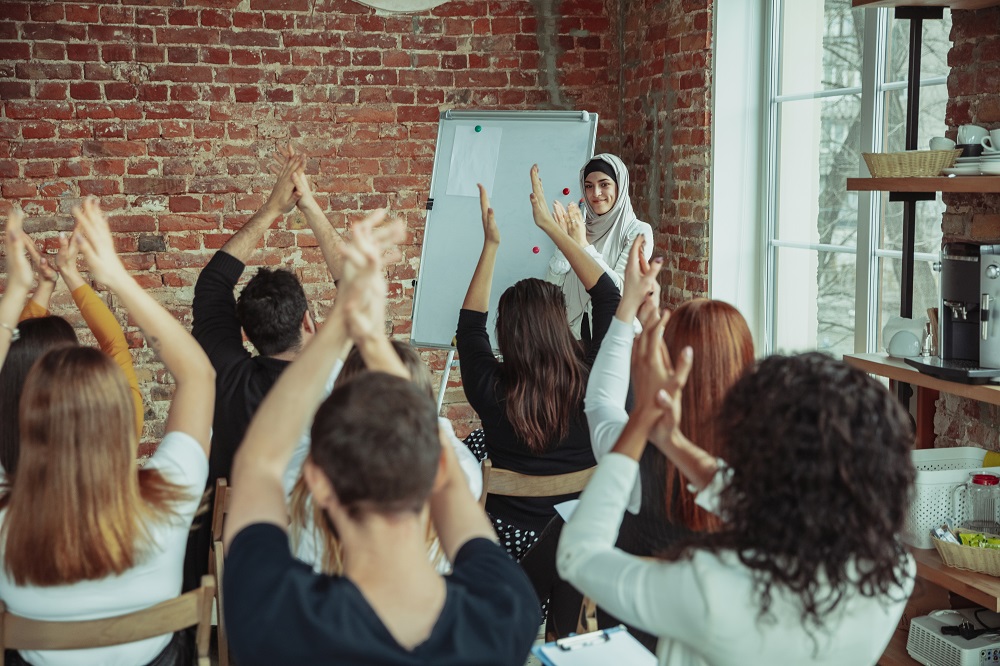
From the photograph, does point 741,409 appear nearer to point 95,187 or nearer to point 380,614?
point 380,614

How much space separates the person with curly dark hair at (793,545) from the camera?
1.24 m

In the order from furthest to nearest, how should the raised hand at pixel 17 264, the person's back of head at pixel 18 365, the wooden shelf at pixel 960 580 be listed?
the wooden shelf at pixel 960 580, the person's back of head at pixel 18 365, the raised hand at pixel 17 264

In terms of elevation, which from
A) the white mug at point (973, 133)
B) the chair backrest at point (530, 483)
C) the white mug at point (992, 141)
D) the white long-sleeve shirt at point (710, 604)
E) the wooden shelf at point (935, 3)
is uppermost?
the wooden shelf at point (935, 3)

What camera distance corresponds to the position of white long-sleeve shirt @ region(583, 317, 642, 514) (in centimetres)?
183

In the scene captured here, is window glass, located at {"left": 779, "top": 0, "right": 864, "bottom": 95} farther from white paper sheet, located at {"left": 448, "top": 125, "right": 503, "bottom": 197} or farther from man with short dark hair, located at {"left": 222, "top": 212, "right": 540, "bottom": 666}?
man with short dark hair, located at {"left": 222, "top": 212, "right": 540, "bottom": 666}

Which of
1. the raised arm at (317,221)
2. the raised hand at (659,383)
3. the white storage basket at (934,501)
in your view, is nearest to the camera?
the raised hand at (659,383)

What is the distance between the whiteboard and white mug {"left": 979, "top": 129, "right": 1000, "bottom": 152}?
1.81 m

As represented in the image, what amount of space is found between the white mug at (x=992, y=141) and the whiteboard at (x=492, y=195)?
1.81m

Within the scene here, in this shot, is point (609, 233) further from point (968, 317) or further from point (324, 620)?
point (324, 620)

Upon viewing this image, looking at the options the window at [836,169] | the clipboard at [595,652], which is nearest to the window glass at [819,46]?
the window at [836,169]

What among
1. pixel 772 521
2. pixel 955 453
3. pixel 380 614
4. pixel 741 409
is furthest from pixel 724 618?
pixel 955 453

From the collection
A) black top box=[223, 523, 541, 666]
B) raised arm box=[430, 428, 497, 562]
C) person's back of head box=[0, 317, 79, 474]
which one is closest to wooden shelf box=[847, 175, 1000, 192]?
raised arm box=[430, 428, 497, 562]

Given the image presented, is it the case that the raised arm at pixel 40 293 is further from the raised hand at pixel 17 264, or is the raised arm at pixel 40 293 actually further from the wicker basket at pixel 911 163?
the wicker basket at pixel 911 163

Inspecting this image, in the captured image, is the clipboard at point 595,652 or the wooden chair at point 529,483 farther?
the wooden chair at point 529,483
